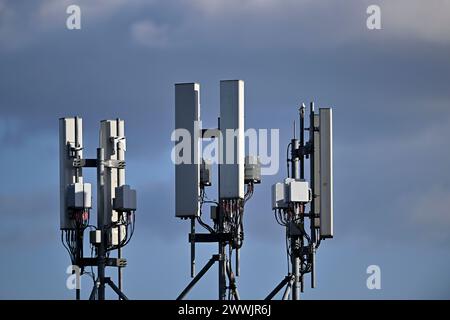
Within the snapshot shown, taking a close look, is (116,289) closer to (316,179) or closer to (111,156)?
(111,156)

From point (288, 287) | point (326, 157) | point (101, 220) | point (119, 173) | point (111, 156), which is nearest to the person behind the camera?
point (326, 157)

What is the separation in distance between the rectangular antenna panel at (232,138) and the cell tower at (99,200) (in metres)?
5.18

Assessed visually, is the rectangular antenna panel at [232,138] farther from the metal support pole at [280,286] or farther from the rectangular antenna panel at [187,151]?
the metal support pole at [280,286]

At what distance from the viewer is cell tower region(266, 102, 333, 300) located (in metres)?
60.9

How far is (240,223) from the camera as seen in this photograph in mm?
58469

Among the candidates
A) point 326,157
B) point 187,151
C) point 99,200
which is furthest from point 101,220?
point 326,157

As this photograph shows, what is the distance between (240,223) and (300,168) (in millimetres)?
5151

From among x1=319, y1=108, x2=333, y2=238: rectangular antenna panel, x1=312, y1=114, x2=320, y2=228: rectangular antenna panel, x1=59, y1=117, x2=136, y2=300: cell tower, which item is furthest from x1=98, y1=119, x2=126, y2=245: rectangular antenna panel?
x1=319, y1=108, x2=333, y2=238: rectangular antenna panel

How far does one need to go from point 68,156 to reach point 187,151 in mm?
6594

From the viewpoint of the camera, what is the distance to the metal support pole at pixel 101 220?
61.9 m

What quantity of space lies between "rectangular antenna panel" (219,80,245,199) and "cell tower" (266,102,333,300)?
423 cm

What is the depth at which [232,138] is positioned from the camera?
5709 centimetres
